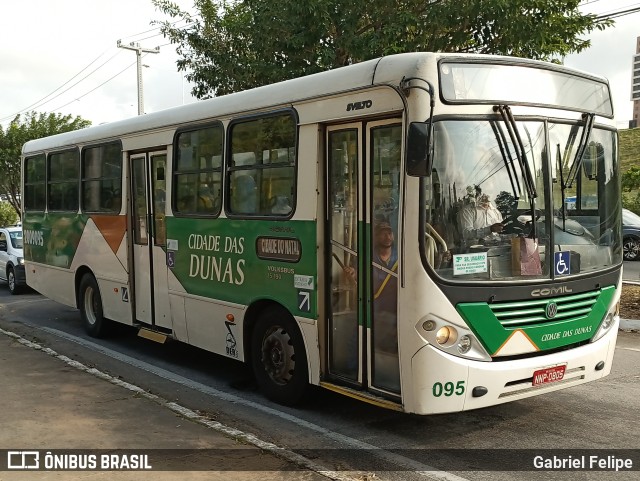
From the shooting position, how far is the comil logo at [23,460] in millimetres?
4738

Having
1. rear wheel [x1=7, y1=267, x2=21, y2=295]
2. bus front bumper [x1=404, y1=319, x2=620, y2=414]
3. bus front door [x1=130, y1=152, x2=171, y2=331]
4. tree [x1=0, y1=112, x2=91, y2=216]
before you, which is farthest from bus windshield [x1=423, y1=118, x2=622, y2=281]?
tree [x1=0, y1=112, x2=91, y2=216]

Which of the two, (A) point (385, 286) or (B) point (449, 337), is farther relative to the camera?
(A) point (385, 286)

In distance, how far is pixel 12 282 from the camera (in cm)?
1594

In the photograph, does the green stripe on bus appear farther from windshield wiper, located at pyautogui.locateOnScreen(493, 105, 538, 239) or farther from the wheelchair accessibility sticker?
windshield wiper, located at pyautogui.locateOnScreen(493, 105, 538, 239)

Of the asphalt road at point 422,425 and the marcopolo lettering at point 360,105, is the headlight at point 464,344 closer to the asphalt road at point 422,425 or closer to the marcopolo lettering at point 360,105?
the asphalt road at point 422,425

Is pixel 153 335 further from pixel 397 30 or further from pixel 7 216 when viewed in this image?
pixel 7 216

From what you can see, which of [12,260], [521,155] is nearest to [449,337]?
[521,155]

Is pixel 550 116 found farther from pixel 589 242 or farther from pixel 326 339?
pixel 326 339

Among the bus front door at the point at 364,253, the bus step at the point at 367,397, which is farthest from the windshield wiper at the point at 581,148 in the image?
the bus step at the point at 367,397

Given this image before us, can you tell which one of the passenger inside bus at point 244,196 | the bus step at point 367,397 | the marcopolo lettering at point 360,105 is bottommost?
the bus step at point 367,397

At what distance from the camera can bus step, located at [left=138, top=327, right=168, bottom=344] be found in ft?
26.9

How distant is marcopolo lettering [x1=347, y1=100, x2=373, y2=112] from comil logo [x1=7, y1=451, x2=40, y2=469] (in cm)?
354

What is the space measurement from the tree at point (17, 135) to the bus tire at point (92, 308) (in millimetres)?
26165

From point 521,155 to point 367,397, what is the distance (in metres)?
2.22
